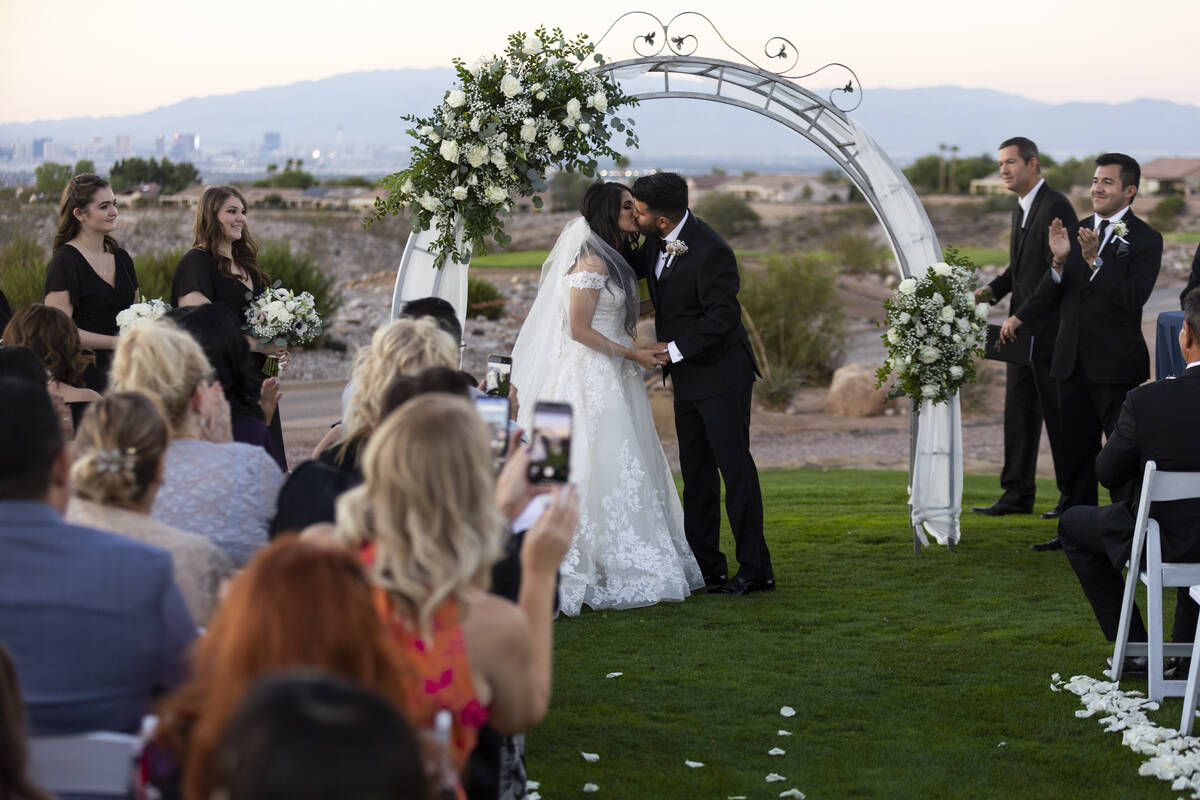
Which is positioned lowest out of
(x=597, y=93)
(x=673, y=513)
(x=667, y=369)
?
(x=673, y=513)

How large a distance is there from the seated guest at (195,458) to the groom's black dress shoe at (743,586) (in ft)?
11.8

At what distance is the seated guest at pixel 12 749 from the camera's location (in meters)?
1.68

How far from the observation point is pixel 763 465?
13648 millimetres

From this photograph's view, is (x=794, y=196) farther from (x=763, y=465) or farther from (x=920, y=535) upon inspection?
(x=920, y=535)

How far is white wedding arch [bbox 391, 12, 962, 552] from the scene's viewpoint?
6.88 metres

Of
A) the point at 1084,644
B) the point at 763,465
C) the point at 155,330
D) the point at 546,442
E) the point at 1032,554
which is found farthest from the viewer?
the point at 763,465

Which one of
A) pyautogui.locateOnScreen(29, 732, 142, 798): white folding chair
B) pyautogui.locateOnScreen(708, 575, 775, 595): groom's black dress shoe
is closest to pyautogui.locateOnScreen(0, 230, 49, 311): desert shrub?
pyautogui.locateOnScreen(708, 575, 775, 595): groom's black dress shoe

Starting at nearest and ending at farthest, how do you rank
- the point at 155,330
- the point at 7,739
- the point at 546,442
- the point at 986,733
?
1. the point at 7,739
2. the point at 546,442
3. the point at 155,330
4. the point at 986,733

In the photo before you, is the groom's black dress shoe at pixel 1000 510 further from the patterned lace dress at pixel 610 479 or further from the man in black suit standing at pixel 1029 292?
the patterned lace dress at pixel 610 479

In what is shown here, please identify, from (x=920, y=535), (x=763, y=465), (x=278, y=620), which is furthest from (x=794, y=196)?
(x=278, y=620)

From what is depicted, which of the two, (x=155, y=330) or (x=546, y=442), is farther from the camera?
(x=155, y=330)

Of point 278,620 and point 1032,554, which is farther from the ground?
point 278,620

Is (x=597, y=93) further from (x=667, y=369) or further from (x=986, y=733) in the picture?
(x=986, y=733)

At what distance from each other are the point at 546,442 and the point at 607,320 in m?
A: 3.66
